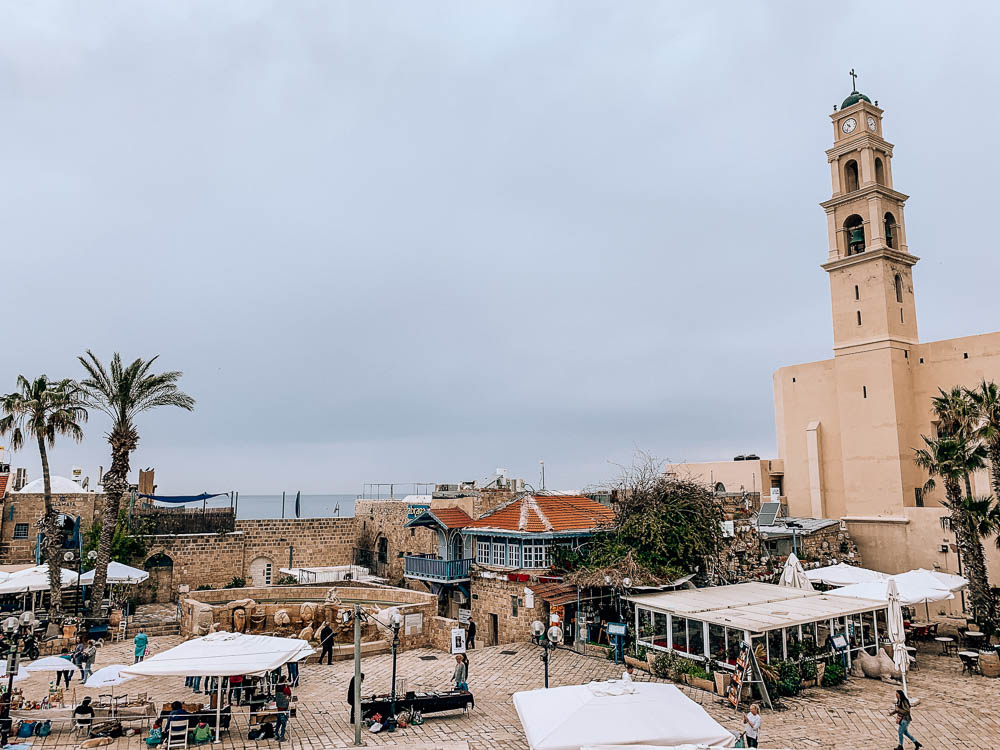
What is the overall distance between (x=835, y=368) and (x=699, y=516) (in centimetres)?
2007

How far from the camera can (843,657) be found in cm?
1812

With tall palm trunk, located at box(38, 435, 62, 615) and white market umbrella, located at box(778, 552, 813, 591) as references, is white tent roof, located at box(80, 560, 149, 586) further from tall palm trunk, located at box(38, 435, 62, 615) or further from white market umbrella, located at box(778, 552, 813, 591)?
white market umbrella, located at box(778, 552, 813, 591)

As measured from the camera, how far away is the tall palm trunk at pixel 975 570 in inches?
862

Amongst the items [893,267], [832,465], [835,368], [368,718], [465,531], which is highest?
[893,267]

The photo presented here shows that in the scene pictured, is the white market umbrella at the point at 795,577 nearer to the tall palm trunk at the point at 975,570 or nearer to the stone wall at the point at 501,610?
the tall palm trunk at the point at 975,570

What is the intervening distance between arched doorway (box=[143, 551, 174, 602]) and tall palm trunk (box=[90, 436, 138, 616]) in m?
5.74

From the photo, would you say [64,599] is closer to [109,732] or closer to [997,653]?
[109,732]

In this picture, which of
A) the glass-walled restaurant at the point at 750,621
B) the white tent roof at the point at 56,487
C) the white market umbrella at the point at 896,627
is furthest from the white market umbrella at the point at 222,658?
the white tent roof at the point at 56,487

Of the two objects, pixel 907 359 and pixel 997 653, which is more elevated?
pixel 907 359

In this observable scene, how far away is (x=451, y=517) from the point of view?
92.6ft

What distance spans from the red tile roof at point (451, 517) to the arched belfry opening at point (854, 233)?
26.8m

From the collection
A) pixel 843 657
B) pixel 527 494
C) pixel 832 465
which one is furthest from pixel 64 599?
pixel 832 465

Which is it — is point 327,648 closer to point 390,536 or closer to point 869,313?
point 390,536

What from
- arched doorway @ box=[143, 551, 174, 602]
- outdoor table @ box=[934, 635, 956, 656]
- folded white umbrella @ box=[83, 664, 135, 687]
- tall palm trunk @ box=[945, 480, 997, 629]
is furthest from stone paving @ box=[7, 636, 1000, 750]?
arched doorway @ box=[143, 551, 174, 602]
